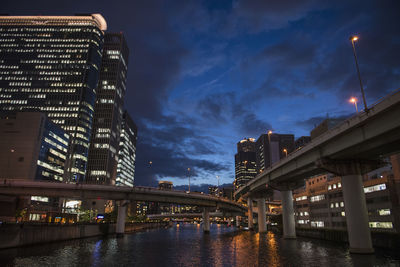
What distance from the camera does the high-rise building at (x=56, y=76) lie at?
556 ft

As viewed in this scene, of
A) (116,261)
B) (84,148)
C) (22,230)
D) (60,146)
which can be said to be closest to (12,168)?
(60,146)

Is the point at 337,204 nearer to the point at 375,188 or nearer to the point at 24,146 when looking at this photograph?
the point at 375,188

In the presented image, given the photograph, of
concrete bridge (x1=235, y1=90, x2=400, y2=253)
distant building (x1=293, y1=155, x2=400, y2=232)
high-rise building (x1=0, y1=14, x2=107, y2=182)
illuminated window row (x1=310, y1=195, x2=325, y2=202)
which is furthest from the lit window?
high-rise building (x1=0, y1=14, x2=107, y2=182)

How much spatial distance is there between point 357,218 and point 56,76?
191m

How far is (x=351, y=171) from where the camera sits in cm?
3709

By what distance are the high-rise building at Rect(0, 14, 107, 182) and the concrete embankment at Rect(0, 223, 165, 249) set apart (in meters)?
97.8

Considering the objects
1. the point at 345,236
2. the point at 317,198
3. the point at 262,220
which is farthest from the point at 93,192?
the point at 317,198

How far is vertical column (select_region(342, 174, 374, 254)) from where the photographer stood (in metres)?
34.0

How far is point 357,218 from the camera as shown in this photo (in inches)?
1353

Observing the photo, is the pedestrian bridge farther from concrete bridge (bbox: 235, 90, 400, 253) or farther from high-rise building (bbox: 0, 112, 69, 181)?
high-rise building (bbox: 0, 112, 69, 181)

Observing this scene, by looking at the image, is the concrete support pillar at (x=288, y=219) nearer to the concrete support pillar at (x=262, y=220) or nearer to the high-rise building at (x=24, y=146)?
the concrete support pillar at (x=262, y=220)

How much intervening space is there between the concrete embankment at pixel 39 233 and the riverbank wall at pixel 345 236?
58113mm

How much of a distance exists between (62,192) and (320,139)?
5616 centimetres

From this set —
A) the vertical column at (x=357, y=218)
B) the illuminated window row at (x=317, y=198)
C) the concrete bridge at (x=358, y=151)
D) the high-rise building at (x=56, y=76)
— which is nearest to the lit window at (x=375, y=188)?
the illuminated window row at (x=317, y=198)
